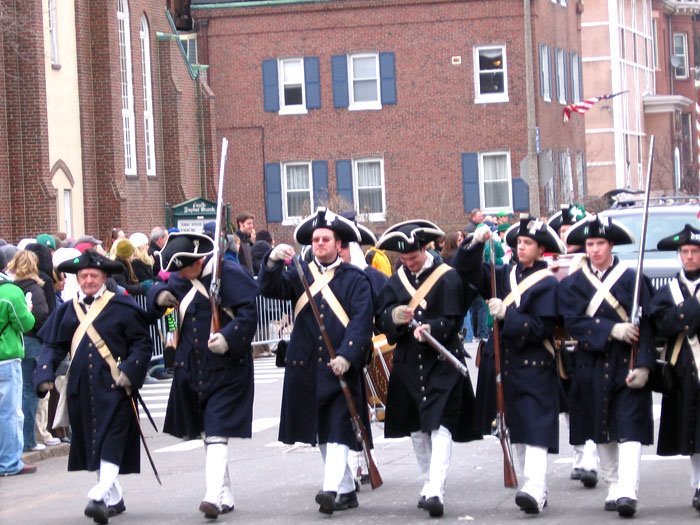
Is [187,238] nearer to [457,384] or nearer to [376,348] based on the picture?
[457,384]

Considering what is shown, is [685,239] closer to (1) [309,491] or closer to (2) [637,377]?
(2) [637,377]

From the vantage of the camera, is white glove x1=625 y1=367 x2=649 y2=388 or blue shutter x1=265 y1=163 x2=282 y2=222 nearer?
white glove x1=625 y1=367 x2=649 y2=388

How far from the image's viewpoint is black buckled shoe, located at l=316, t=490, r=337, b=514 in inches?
411

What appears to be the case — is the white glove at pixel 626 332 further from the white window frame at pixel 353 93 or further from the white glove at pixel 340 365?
the white window frame at pixel 353 93

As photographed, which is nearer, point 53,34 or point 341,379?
point 341,379

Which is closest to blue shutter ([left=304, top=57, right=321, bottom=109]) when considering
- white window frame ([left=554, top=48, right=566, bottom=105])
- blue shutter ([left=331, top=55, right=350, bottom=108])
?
blue shutter ([left=331, top=55, right=350, bottom=108])

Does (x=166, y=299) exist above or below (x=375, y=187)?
below

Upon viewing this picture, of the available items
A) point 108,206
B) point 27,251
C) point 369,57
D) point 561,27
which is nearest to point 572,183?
point 561,27

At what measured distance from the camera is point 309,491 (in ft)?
38.8

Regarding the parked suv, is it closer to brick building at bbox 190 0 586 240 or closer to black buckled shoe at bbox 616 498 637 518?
black buckled shoe at bbox 616 498 637 518

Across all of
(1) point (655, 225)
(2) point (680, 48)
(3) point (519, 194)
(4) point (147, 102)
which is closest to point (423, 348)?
(1) point (655, 225)

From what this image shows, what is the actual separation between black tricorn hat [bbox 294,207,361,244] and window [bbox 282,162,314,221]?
37054 mm

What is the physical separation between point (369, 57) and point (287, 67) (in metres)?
2.62

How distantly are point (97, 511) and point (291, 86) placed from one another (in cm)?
3812
